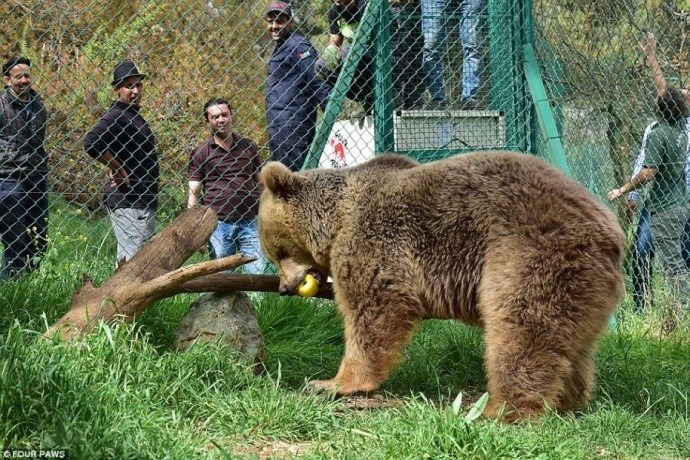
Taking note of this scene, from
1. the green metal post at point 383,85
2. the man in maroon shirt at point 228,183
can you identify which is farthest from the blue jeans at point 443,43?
the man in maroon shirt at point 228,183

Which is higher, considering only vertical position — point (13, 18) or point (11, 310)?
point (13, 18)

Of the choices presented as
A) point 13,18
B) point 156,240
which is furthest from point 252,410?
point 13,18

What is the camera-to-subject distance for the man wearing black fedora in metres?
7.49

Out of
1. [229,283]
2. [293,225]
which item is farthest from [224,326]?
[293,225]

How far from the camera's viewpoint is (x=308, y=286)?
19.0 ft

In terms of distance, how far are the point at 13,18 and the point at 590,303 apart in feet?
24.1

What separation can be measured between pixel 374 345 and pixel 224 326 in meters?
0.96

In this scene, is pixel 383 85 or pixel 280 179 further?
pixel 383 85

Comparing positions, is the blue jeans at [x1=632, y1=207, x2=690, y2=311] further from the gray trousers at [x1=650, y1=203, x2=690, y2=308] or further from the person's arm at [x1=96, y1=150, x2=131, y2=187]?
the person's arm at [x1=96, y1=150, x2=131, y2=187]

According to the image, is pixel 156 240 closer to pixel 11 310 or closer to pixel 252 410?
pixel 11 310

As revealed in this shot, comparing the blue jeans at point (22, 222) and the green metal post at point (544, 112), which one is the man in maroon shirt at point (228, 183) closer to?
the blue jeans at point (22, 222)

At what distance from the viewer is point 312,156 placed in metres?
7.56

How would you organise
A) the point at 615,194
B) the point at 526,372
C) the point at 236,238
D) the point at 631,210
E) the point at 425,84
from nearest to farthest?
the point at 526,372
the point at 236,238
the point at 425,84
the point at 615,194
the point at 631,210

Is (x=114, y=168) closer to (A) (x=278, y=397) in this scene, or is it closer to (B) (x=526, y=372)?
(A) (x=278, y=397)
